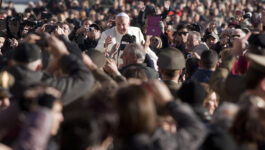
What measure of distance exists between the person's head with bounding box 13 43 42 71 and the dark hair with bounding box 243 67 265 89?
162cm

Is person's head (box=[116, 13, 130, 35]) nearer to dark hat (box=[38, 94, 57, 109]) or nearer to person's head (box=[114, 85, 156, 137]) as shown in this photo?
dark hat (box=[38, 94, 57, 109])

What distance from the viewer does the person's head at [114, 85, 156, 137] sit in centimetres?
316

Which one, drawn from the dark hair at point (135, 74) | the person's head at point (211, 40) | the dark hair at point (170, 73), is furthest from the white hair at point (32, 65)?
the person's head at point (211, 40)

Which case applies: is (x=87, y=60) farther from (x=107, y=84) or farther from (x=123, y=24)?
(x=123, y=24)

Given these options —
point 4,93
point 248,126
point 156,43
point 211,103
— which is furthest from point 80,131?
point 156,43

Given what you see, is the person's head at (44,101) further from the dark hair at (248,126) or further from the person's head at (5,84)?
the dark hair at (248,126)

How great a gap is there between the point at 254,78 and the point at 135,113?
1492 mm

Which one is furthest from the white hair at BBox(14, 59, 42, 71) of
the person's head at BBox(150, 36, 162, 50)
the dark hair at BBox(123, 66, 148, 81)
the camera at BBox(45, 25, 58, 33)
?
the person's head at BBox(150, 36, 162, 50)

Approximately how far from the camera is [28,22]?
36.3ft

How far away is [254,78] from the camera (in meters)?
4.32

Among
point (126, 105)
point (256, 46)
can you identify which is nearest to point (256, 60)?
point (256, 46)

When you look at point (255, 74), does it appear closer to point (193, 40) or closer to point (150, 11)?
point (193, 40)

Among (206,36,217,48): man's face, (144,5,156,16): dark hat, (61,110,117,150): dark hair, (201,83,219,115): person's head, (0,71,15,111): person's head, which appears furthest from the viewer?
(144,5,156,16): dark hat

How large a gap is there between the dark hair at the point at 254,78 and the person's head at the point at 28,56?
1.62 metres
